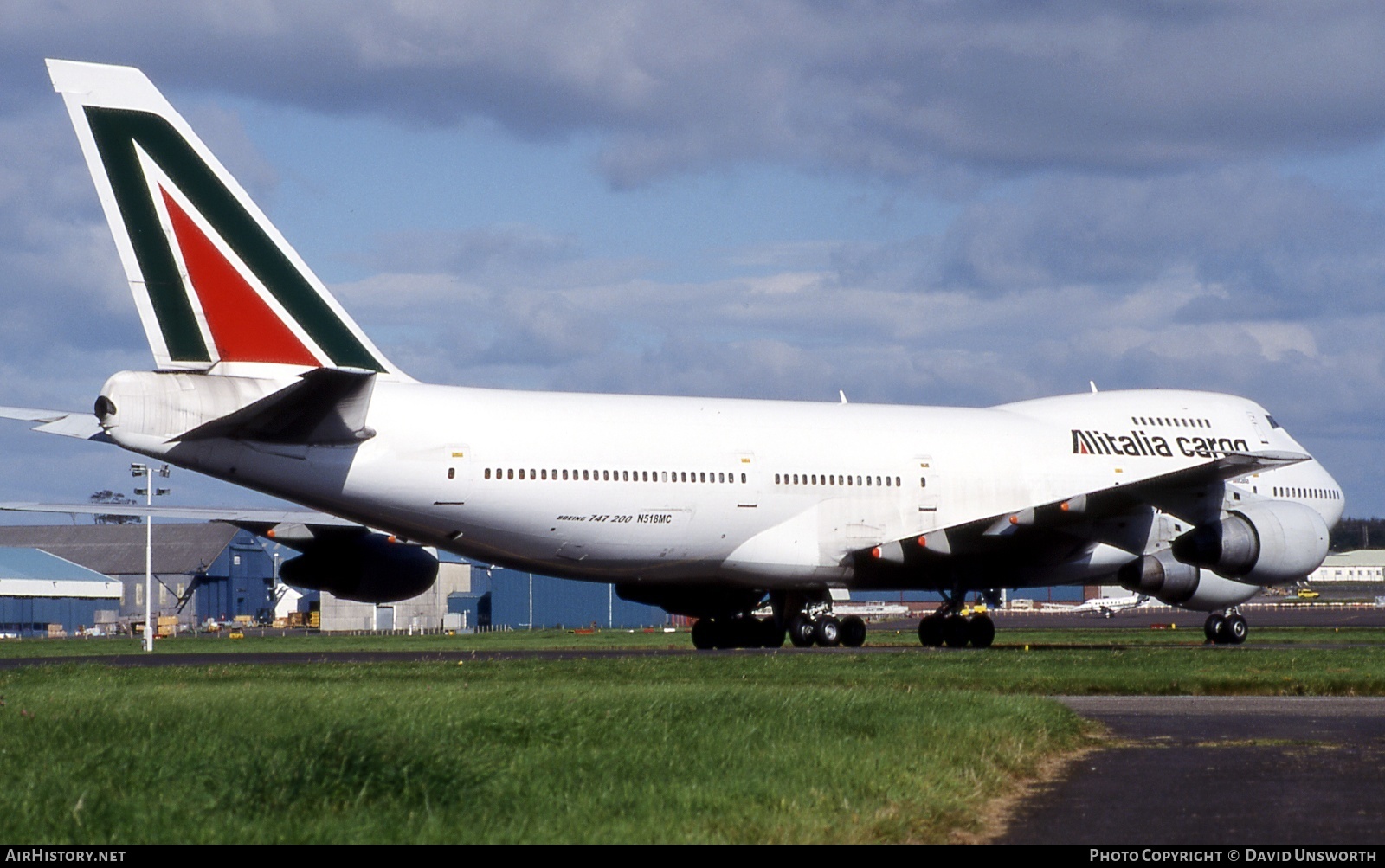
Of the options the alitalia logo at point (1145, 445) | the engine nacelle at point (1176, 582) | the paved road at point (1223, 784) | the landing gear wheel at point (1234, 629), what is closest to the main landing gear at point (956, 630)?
the engine nacelle at point (1176, 582)

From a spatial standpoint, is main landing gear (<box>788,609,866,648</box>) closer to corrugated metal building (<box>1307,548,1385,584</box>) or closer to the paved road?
the paved road

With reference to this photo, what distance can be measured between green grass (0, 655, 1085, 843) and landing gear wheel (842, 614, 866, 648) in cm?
1468

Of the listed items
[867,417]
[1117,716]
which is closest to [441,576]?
[867,417]

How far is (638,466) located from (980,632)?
7891 millimetres

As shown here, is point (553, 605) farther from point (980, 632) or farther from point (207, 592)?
point (980, 632)

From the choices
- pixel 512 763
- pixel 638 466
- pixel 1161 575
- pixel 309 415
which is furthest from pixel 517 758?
pixel 1161 575

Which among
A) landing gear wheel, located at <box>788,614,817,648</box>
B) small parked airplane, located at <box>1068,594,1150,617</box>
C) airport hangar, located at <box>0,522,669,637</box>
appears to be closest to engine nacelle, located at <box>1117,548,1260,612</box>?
landing gear wheel, located at <box>788,614,817,648</box>

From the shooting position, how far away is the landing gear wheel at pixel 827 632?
29984 mm

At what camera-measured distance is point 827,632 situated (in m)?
30.0

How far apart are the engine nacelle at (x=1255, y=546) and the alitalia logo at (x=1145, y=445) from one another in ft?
14.5

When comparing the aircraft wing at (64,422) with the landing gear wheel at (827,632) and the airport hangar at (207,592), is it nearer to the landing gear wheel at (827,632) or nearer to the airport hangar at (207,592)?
the landing gear wheel at (827,632)

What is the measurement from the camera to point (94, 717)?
11.6 meters

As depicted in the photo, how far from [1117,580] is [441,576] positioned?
68065 millimetres

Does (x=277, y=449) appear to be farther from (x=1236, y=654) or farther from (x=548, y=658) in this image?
(x=1236, y=654)
